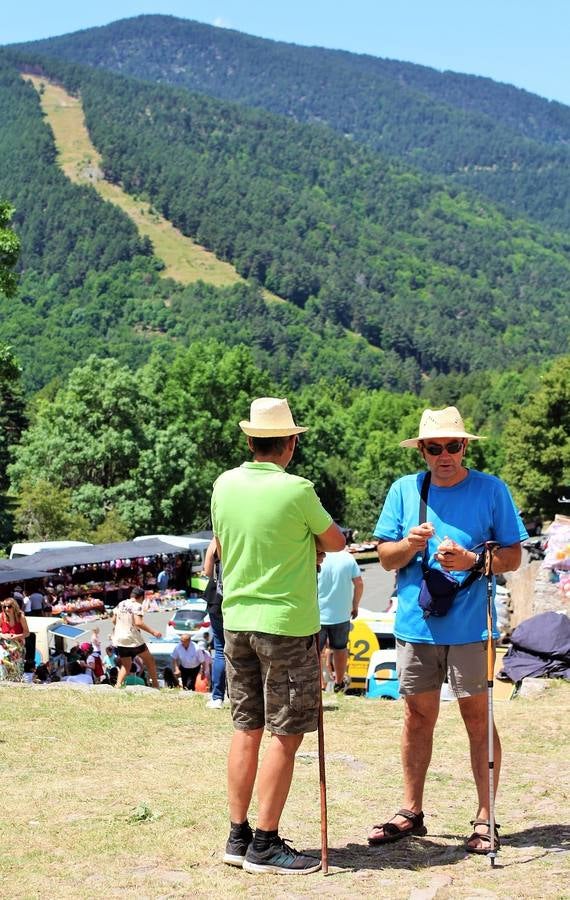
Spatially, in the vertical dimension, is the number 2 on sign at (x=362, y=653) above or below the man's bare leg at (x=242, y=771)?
below

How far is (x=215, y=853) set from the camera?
17.9ft

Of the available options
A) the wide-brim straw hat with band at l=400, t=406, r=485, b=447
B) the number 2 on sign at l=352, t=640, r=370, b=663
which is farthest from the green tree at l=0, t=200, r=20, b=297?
the wide-brim straw hat with band at l=400, t=406, r=485, b=447

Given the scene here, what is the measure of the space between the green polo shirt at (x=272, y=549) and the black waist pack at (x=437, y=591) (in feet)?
1.70

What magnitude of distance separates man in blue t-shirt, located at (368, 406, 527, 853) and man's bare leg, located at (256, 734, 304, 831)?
640 mm

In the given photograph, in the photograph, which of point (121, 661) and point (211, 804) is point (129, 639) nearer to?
point (121, 661)

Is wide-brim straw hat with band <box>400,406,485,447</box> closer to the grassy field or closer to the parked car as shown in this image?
the grassy field

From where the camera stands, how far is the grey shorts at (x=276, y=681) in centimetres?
522

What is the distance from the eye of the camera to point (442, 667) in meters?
5.68

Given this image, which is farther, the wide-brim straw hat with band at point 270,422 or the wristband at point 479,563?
the wristband at point 479,563

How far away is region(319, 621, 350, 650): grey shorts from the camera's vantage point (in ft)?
35.8

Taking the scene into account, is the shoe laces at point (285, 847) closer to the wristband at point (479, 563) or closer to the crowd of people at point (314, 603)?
the crowd of people at point (314, 603)

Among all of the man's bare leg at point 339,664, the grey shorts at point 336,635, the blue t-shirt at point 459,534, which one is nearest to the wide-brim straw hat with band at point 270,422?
the blue t-shirt at point 459,534

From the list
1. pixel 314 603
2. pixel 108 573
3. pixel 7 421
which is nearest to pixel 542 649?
pixel 314 603

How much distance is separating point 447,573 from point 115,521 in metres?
46.9
